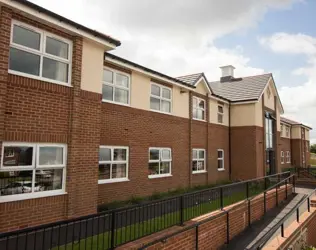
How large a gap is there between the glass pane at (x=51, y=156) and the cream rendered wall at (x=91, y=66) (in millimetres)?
1939

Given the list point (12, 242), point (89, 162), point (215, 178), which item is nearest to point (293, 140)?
point (215, 178)

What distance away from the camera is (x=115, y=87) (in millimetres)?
10312

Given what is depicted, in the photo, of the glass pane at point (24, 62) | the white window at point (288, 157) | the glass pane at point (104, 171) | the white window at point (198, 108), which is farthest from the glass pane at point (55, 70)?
the white window at point (288, 157)

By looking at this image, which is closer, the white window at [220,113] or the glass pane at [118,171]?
the glass pane at [118,171]

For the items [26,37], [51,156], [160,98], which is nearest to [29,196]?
[51,156]

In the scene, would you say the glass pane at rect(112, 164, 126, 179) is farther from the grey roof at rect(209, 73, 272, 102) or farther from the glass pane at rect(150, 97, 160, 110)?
the grey roof at rect(209, 73, 272, 102)

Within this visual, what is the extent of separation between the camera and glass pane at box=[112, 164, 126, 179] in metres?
10.0

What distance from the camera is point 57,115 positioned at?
7188mm

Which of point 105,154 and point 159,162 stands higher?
point 105,154

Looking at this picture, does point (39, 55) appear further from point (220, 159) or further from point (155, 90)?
point (220, 159)

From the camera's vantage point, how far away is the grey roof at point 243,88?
61.9ft

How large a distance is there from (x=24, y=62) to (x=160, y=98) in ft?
22.5

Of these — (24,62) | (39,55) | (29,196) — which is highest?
(39,55)

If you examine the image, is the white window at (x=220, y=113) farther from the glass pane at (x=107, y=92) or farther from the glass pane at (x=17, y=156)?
the glass pane at (x=17, y=156)
